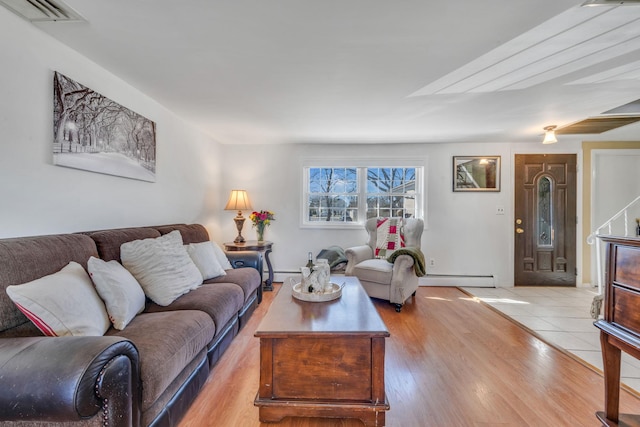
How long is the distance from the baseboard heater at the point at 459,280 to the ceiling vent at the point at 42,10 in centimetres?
436

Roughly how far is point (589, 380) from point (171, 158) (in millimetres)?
3943

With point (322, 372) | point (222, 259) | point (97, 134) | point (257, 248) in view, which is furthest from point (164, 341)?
point (257, 248)

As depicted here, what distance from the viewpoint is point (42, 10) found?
140cm

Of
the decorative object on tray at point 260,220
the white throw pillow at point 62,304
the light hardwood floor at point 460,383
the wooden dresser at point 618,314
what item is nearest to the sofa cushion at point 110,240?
the white throw pillow at point 62,304

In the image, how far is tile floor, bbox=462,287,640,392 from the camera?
2053 mm

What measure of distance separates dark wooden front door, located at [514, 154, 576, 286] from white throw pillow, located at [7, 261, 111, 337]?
4803mm

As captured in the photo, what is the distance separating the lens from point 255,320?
2762mm

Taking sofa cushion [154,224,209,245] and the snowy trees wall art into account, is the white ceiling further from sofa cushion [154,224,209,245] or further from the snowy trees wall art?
sofa cushion [154,224,209,245]

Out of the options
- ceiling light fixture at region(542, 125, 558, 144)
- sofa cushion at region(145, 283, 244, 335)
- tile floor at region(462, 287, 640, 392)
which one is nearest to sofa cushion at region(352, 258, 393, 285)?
tile floor at region(462, 287, 640, 392)

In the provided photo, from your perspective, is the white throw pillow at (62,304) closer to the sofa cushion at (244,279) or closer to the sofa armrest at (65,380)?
the sofa armrest at (65,380)

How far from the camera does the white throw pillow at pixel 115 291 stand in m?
1.42

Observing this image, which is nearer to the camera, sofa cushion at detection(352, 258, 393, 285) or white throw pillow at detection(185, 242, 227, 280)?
white throw pillow at detection(185, 242, 227, 280)

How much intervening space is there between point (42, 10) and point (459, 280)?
4826 mm

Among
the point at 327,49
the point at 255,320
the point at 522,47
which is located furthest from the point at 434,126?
the point at 255,320
